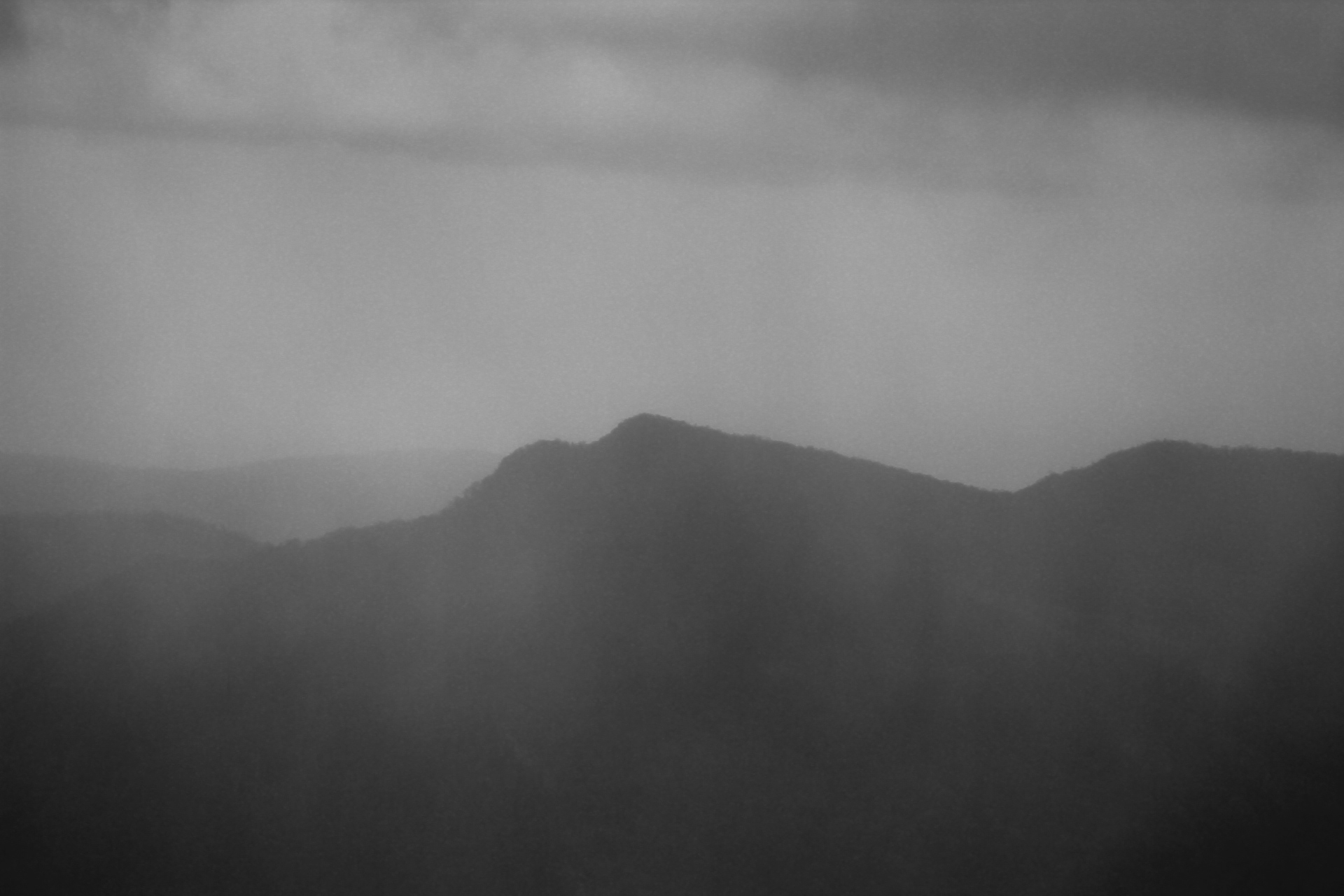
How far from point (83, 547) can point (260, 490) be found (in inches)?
2052

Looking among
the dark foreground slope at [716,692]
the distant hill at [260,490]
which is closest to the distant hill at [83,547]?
the dark foreground slope at [716,692]

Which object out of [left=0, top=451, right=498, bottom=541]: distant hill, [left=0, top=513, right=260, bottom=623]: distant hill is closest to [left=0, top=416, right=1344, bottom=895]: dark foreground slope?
[left=0, top=513, right=260, bottom=623]: distant hill

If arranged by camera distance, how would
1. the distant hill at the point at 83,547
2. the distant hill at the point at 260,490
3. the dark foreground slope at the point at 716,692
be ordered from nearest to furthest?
the dark foreground slope at the point at 716,692
the distant hill at the point at 83,547
the distant hill at the point at 260,490

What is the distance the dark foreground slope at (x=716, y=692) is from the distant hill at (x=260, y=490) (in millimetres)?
60727

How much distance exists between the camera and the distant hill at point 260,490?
10044 cm

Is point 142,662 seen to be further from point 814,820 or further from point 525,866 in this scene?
point 814,820

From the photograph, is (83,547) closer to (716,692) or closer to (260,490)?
(716,692)

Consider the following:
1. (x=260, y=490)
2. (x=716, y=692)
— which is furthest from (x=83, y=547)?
(x=260, y=490)

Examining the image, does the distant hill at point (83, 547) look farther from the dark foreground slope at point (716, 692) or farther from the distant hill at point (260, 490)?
the distant hill at point (260, 490)

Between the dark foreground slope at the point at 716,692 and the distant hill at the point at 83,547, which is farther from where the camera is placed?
the distant hill at the point at 83,547

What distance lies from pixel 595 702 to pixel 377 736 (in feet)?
20.5

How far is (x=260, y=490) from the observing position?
366ft

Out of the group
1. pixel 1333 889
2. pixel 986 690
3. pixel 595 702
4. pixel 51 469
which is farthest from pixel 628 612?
pixel 51 469

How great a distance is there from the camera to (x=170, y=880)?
1059 inches
